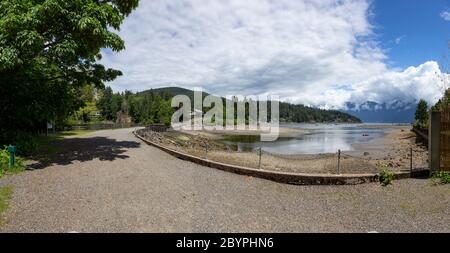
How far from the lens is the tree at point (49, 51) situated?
1336 centimetres

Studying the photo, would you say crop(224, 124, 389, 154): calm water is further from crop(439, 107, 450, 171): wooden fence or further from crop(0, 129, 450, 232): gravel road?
crop(0, 129, 450, 232): gravel road

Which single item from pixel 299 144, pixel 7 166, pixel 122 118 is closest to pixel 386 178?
pixel 7 166

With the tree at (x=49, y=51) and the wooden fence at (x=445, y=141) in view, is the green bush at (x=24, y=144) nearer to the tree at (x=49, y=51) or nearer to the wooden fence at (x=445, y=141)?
the tree at (x=49, y=51)

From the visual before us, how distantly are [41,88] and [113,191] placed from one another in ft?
37.1

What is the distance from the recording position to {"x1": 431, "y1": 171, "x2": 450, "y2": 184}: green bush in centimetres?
1147

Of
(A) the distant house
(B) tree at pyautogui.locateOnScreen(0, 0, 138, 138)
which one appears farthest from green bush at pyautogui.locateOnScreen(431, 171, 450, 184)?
(A) the distant house

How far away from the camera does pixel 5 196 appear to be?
9.26 meters

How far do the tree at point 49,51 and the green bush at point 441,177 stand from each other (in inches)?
594

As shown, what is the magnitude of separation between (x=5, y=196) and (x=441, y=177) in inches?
583

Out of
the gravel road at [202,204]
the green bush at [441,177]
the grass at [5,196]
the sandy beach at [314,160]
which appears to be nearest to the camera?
the gravel road at [202,204]

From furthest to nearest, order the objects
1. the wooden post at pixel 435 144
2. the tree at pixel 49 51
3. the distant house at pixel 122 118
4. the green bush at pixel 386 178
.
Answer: the distant house at pixel 122 118, the tree at pixel 49 51, the wooden post at pixel 435 144, the green bush at pixel 386 178

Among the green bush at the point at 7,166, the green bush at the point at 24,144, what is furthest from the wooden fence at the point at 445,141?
the green bush at the point at 24,144

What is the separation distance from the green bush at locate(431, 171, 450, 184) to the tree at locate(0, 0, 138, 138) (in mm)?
15088
